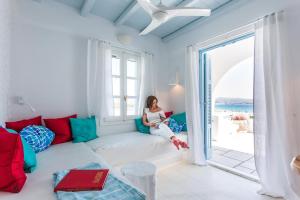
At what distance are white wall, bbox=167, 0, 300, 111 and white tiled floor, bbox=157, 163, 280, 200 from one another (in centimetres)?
146

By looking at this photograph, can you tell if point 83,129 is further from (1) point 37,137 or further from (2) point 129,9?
(2) point 129,9

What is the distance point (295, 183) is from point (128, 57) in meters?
3.22

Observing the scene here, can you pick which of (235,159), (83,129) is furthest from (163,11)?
(235,159)

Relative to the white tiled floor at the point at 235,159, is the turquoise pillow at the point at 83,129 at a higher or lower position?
Answer: higher

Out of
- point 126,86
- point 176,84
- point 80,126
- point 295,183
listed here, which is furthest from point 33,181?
point 176,84

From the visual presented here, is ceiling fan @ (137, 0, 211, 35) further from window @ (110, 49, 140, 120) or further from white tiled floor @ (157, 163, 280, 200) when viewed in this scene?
white tiled floor @ (157, 163, 280, 200)

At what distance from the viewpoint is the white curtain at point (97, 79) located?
2.74 meters

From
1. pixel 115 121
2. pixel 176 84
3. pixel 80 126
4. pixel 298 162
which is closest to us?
pixel 298 162

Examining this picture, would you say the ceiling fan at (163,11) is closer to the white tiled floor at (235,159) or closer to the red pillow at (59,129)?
the red pillow at (59,129)

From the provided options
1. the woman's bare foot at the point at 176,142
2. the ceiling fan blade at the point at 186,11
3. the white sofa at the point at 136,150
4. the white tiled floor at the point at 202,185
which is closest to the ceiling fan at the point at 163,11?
the ceiling fan blade at the point at 186,11

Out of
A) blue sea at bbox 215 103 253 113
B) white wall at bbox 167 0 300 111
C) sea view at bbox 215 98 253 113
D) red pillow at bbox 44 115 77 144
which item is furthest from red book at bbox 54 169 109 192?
sea view at bbox 215 98 253 113

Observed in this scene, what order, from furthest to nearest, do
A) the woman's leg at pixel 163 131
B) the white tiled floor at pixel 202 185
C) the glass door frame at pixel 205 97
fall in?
the glass door frame at pixel 205 97 < the woman's leg at pixel 163 131 < the white tiled floor at pixel 202 185

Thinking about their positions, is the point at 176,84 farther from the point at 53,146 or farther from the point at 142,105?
the point at 53,146

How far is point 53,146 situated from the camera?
6.93 ft
